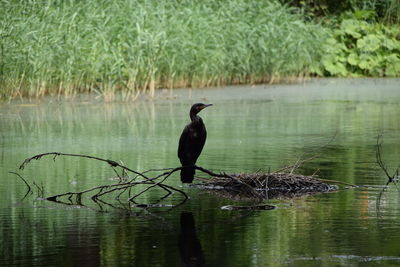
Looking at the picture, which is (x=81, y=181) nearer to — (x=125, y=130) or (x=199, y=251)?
(x=199, y=251)

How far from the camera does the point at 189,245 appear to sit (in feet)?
17.8

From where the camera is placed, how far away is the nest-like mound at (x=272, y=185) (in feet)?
24.0

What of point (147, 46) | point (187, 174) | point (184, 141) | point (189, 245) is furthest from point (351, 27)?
point (189, 245)

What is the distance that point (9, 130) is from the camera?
12.9m

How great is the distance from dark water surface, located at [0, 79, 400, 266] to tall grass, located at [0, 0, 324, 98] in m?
0.62

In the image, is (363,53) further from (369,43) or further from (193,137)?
(193,137)

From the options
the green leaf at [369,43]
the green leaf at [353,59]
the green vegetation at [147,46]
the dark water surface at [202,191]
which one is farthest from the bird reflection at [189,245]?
the green leaf at [369,43]

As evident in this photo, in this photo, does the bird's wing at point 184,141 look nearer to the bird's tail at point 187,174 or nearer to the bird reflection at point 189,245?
the bird's tail at point 187,174

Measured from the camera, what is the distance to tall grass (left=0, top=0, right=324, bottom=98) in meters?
16.6

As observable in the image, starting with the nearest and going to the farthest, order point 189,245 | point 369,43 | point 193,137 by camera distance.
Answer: point 189,245, point 193,137, point 369,43

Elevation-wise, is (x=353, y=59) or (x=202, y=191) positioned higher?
(x=353, y=59)

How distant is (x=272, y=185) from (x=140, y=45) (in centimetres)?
1040

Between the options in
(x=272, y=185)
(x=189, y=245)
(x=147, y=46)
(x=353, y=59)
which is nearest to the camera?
(x=189, y=245)

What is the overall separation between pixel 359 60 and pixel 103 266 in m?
20.9
